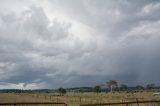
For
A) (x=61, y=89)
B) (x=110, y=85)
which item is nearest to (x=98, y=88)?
(x=110, y=85)

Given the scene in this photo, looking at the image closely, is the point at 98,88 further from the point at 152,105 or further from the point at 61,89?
the point at 152,105

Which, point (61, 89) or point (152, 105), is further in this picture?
point (61, 89)

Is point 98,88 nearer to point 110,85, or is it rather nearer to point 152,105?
point 110,85

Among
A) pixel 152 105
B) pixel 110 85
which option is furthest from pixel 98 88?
pixel 152 105

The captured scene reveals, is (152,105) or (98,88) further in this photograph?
(98,88)

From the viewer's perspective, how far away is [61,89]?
15538 centimetres

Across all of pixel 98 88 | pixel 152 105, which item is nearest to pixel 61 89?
pixel 98 88

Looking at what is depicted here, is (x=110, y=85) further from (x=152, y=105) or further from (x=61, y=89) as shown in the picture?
(x=152, y=105)

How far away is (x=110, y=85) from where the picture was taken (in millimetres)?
161875

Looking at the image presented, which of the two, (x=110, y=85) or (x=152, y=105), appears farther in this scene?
(x=110, y=85)

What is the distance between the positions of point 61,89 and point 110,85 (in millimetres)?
25614

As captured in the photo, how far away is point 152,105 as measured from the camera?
121ft

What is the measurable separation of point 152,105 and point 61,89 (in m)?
120
